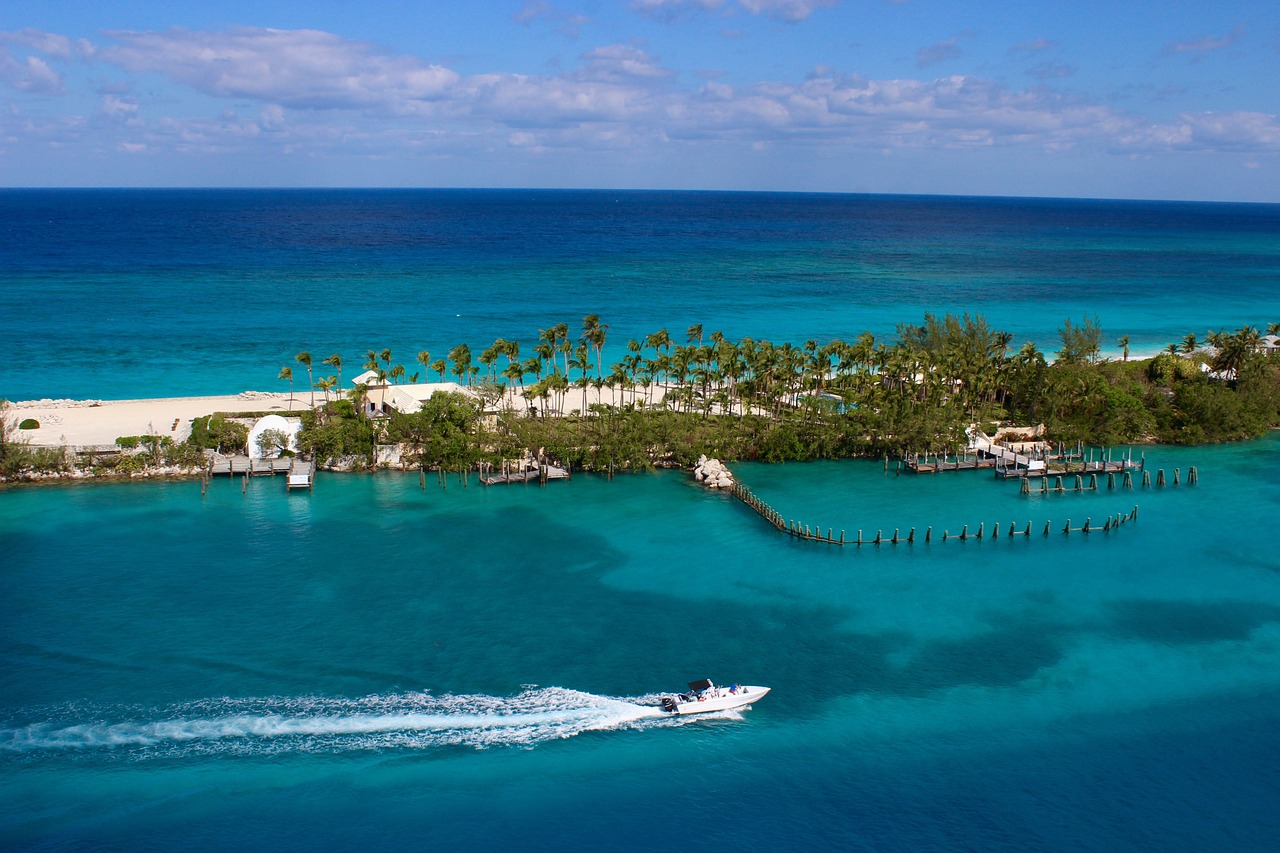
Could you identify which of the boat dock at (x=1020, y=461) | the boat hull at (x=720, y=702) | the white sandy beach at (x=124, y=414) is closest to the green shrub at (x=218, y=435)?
the white sandy beach at (x=124, y=414)

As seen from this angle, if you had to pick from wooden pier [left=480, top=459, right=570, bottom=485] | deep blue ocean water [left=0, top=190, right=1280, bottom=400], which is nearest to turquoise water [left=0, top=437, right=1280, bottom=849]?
wooden pier [left=480, top=459, right=570, bottom=485]

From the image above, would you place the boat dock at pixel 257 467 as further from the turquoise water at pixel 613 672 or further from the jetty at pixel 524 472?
the jetty at pixel 524 472

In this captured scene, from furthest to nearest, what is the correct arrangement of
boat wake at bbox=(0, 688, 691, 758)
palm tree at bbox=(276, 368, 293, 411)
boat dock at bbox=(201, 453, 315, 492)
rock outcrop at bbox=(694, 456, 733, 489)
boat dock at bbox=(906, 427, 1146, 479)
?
palm tree at bbox=(276, 368, 293, 411) < boat dock at bbox=(906, 427, 1146, 479) < boat dock at bbox=(201, 453, 315, 492) < rock outcrop at bbox=(694, 456, 733, 489) < boat wake at bbox=(0, 688, 691, 758)

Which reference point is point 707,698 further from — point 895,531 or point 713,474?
point 713,474

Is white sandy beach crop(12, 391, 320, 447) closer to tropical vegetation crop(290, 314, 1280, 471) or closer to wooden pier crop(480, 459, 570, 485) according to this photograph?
tropical vegetation crop(290, 314, 1280, 471)

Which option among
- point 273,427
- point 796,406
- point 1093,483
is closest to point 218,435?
point 273,427

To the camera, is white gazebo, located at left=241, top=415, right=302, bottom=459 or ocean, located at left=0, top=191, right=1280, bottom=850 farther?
white gazebo, located at left=241, top=415, right=302, bottom=459
